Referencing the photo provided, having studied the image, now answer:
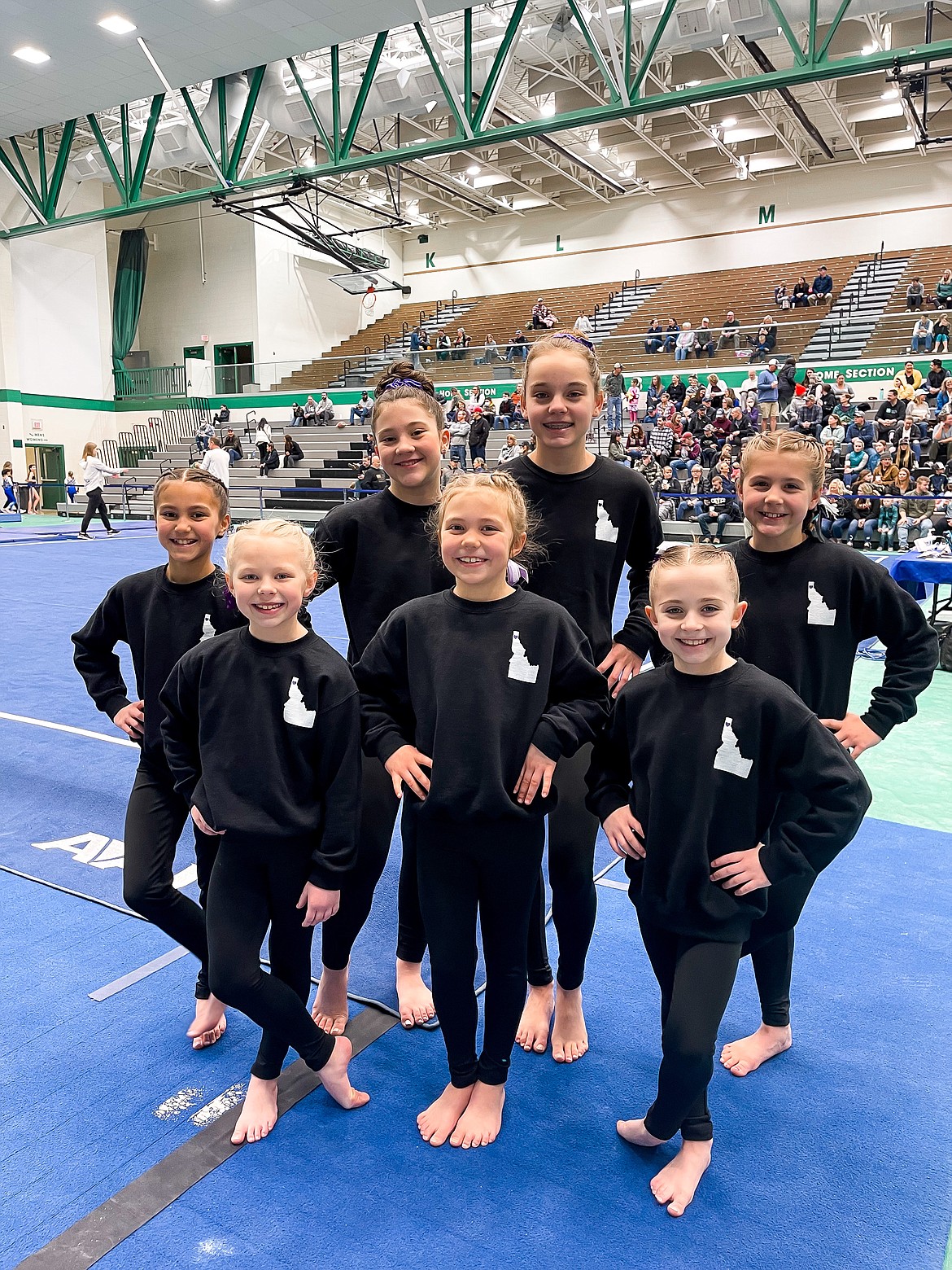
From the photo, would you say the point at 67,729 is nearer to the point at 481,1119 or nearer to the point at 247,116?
the point at 481,1119

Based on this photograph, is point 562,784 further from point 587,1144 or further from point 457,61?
point 457,61

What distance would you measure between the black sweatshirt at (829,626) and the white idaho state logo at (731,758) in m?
0.43

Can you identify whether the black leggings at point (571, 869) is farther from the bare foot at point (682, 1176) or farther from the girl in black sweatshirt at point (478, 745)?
the bare foot at point (682, 1176)

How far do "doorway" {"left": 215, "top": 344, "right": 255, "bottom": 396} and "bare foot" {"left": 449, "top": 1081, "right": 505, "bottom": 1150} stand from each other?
27918 millimetres

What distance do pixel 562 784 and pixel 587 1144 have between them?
82 centimetres

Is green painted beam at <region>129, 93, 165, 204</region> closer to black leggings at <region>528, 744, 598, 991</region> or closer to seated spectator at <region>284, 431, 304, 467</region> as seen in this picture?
seated spectator at <region>284, 431, 304, 467</region>

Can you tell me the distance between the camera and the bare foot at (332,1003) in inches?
94.7

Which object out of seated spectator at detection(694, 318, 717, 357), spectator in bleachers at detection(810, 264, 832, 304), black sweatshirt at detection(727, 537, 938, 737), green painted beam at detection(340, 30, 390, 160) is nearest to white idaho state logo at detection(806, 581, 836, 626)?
black sweatshirt at detection(727, 537, 938, 737)

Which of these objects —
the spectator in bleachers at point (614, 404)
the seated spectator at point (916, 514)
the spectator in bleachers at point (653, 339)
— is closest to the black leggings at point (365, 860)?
the seated spectator at point (916, 514)

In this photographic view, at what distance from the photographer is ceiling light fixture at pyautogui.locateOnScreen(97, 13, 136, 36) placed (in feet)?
38.2

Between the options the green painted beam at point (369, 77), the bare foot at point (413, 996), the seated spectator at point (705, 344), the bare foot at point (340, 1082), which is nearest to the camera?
the bare foot at point (340, 1082)

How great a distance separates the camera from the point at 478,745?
75.5 inches

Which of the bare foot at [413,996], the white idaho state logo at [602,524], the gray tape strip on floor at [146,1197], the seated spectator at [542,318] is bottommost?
the gray tape strip on floor at [146,1197]

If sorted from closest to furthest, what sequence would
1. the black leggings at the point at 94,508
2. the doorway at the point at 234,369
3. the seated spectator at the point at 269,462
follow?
the black leggings at the point at 94,508
the seated spectator at the point at 269,462
the doorway at the point at 234,369
